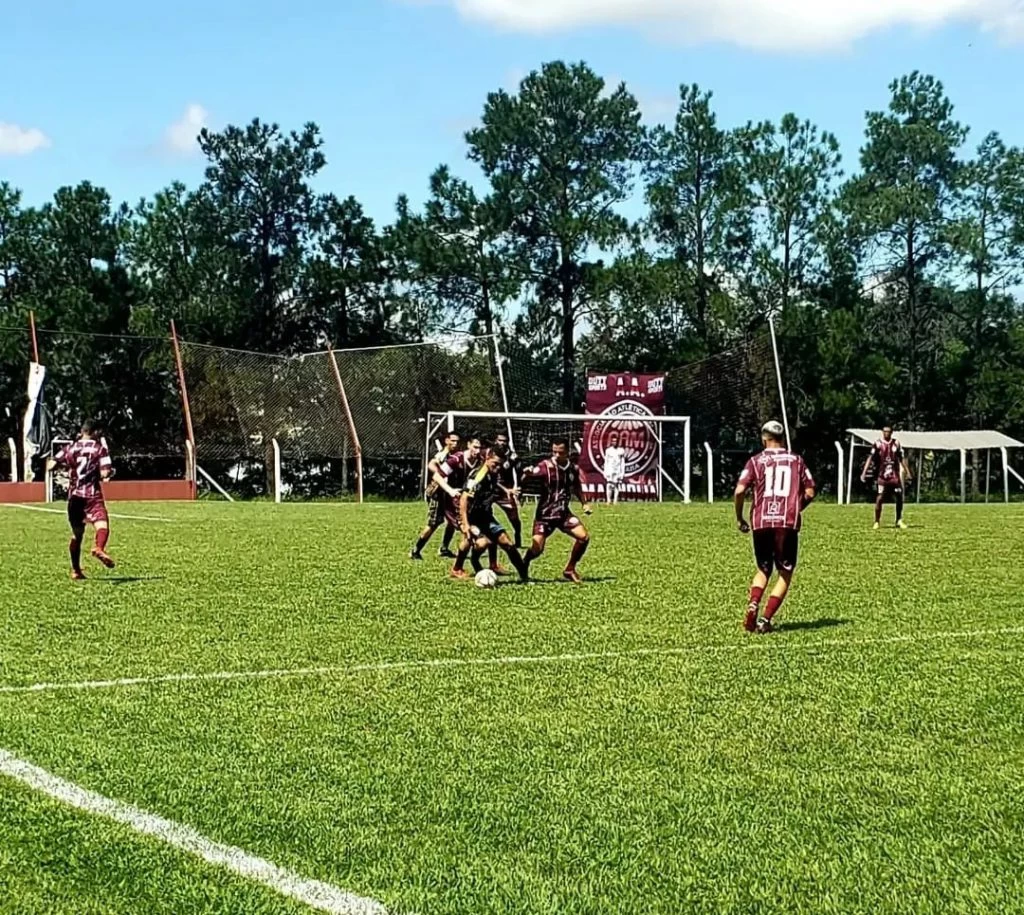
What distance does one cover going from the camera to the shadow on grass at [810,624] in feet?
39.5

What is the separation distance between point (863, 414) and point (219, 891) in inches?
2125

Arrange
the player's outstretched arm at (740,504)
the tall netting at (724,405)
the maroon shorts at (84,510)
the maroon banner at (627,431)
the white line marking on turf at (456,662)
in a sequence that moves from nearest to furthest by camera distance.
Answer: the white line marking on turf at (456,662) < the player's outstretched arm at (740,504) < the maroon shorts at (84,510) < the maroon banner at (627,431) < the tall netting at (724,405)

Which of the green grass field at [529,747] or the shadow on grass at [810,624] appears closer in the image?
the green grass field at [529,747]

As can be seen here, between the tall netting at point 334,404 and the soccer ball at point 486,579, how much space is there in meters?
28.7

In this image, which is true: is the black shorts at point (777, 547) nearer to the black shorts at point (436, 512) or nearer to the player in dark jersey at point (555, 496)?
the player in dark jersey at point (555, 496)

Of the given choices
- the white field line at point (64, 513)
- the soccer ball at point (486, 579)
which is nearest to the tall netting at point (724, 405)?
the white field line at point (64, 513)

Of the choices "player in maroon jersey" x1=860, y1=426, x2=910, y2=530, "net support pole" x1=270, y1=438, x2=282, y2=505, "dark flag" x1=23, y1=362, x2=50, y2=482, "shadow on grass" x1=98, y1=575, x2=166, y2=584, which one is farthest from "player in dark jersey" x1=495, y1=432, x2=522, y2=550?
"dark flag" x1=23, y1=362, x2=50, y2=482

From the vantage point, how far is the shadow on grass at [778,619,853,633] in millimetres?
12039

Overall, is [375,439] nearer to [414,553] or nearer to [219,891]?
[414,553]

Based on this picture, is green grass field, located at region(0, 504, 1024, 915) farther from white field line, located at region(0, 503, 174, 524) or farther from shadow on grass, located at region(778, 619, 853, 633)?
white field line, located at region(0, 503, 174, 524)

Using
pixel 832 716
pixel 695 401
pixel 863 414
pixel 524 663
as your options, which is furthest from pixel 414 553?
pixel 863 414

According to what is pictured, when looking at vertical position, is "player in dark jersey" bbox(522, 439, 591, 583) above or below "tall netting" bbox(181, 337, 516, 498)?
below

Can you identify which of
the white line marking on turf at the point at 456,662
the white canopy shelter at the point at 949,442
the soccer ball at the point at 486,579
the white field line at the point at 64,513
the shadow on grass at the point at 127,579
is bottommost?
the white line marking on turf at the point at 456,662

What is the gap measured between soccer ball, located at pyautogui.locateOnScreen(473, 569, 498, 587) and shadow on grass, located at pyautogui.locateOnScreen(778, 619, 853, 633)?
3.86m
